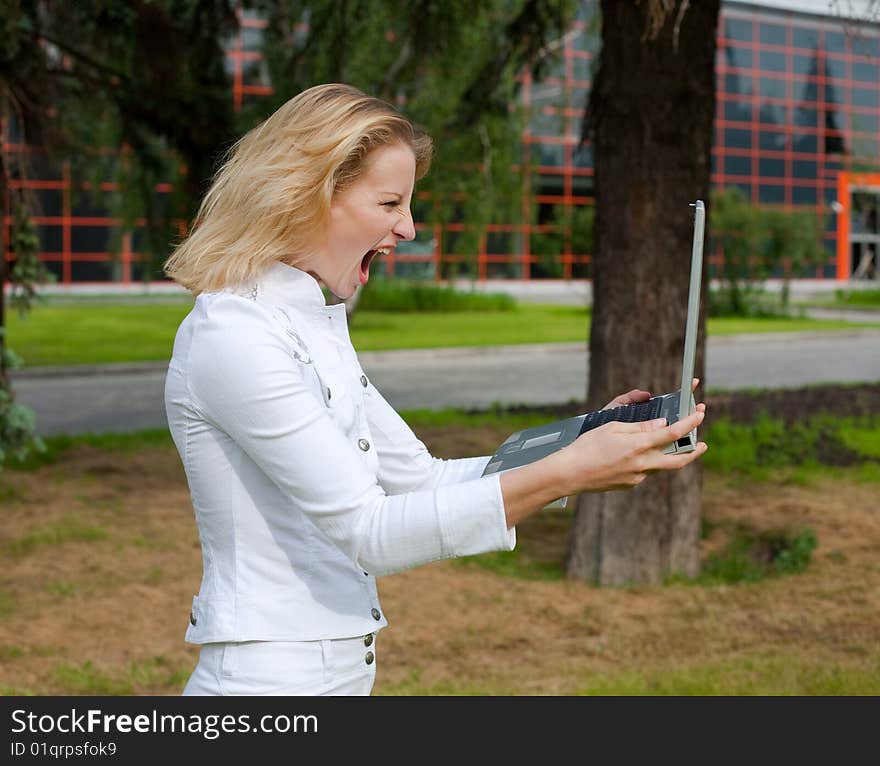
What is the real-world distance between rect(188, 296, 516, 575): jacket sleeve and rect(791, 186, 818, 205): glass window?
167 ft

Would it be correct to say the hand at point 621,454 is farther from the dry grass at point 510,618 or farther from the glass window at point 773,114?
the glass window at point 773,114

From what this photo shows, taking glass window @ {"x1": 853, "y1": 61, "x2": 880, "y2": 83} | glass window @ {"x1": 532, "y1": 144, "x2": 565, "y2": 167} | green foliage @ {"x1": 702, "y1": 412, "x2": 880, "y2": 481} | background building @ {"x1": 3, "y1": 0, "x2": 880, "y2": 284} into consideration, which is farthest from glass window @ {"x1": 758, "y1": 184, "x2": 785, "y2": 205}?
green foliage @ {"x1": 702, "y1": 412, "x2": 880, "y2": 481}

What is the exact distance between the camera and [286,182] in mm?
2002

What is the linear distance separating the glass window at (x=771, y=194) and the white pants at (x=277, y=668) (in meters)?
49.1

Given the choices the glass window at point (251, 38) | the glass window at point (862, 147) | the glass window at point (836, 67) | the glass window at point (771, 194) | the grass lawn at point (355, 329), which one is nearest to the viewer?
the glass window at point (251, 38)

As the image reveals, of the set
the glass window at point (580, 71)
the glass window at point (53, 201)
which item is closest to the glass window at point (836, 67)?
the glass window at point (580, 71)

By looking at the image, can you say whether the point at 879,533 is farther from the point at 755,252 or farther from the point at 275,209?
the point at 755,252

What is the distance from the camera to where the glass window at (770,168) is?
49.0 m

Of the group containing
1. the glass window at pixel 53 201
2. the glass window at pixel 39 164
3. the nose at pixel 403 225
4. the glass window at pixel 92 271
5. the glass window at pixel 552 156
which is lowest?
the glass window at pixel 92 271

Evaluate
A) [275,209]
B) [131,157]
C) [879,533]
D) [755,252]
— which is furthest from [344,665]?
[755,252]

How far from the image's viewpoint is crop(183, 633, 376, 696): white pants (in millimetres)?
2008

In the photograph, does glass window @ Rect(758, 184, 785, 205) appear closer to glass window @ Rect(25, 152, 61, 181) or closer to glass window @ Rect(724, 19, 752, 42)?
glass window @ Rect(724, 19, 752, 42)

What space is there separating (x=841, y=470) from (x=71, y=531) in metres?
5.13

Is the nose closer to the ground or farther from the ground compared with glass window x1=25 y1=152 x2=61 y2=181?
closer to the ground
